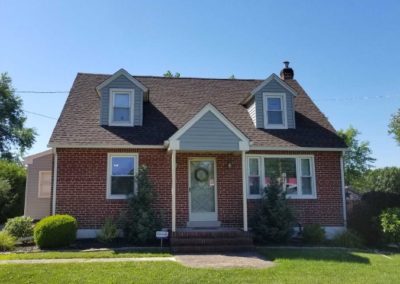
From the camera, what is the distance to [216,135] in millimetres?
13047

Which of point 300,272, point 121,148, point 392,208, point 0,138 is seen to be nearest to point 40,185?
point 121,148

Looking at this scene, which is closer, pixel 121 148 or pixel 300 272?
pixel 300 272

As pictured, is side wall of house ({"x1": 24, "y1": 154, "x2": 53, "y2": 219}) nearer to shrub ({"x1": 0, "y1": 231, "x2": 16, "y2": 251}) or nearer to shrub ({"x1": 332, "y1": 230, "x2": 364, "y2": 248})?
shrub ({"x1": 0, "y1": 231, "x2": 16, "y2": 251})

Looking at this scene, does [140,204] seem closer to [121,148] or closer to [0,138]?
[121,148]

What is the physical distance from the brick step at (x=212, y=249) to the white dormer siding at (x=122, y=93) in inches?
218

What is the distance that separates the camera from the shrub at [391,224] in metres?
13.6

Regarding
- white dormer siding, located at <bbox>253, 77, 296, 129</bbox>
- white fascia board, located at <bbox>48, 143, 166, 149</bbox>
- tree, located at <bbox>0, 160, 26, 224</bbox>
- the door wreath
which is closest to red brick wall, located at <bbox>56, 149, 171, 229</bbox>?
white fascia board, located at <bbox>48, 143, 166, 149</bbox>

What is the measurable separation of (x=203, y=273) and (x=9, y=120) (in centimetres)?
3680

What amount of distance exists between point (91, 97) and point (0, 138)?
91.6 ft

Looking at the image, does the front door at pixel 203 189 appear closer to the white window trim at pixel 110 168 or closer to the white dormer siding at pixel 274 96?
the white window trim at pixel 110 168

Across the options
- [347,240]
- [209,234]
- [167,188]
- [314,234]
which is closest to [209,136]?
[167,188]

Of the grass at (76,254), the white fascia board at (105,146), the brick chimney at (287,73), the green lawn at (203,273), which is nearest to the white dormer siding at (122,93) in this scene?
the white fascia board at (105,146)

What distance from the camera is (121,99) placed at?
15.4 meters

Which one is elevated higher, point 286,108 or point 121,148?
point 286,108
